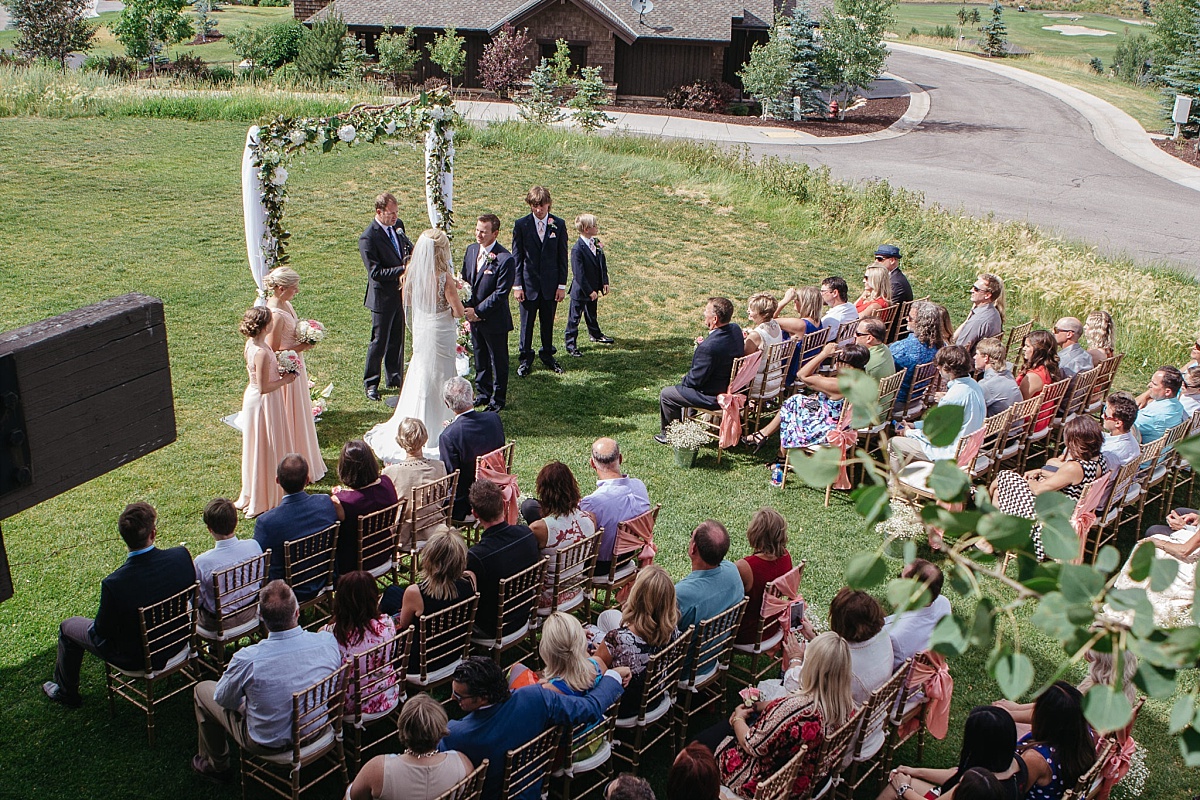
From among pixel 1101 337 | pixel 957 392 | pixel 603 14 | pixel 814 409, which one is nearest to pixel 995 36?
pixel 603 14

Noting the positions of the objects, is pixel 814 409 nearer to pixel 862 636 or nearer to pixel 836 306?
pixel 836 306

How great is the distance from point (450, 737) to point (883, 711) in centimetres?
267

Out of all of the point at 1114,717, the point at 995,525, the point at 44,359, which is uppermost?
the point at 44,359

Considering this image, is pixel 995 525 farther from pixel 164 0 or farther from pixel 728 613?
pixel 164 0

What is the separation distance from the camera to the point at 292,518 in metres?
6.93

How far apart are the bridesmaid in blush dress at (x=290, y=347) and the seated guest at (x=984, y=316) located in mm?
7077

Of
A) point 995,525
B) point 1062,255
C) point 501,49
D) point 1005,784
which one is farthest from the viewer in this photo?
point 501,49

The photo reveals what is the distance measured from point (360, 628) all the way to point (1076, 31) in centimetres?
7960

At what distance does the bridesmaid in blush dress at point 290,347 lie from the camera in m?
9.25

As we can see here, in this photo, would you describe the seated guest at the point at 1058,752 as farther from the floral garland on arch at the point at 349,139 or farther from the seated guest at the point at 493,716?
the floral garland on arch at the point at 349,139

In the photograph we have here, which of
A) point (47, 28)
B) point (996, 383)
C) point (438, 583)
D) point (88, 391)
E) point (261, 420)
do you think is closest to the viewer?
point (88, 391)

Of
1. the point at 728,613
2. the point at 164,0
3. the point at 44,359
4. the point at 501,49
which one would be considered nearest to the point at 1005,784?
the point at 728,613

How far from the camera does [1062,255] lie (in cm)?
1670

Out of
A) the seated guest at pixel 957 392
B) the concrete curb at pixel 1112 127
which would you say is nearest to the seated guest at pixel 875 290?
the seated guest at pixel 957 392
